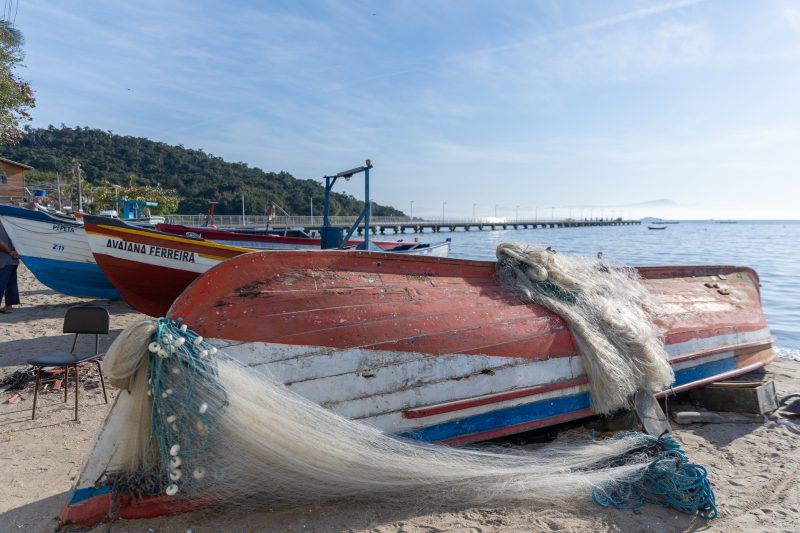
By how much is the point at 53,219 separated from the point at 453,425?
34.5 feet

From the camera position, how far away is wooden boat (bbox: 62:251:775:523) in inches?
126

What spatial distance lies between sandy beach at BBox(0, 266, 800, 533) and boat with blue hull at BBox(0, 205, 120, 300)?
20.4 ft

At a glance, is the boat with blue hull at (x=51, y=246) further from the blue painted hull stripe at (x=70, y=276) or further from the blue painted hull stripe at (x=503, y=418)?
the blue painted hull stripe at (x=503, y=418)

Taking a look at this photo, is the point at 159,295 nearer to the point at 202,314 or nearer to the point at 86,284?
the point at 86,284

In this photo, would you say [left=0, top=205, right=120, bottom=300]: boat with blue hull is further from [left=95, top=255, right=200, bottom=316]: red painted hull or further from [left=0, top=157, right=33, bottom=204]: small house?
[left=0, top=157, right=33, bottom=204]: small house

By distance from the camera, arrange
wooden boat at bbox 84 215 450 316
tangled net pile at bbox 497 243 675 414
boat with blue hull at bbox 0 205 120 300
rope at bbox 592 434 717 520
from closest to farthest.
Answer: rope at bbox 592 434 717 520 < tangled net pile at bbox 497 243 675 414 < wooden boat at bbox 84 215 450 316 < boat with blue hull at bbox 0 205 120 300

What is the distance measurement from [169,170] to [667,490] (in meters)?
87.9

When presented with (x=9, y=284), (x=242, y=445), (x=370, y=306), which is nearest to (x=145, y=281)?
(x=9, y=284)

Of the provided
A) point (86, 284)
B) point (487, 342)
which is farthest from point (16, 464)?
point (86, 284)

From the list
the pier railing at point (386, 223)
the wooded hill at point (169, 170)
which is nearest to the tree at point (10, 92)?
the pier railing at point (386, 223)

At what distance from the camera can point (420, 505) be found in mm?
3379

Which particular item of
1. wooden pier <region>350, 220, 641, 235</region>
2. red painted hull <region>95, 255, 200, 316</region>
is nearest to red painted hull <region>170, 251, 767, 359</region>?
red painted hull <region>95, 255, 200, 316</region>

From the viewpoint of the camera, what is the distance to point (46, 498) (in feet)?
11.0

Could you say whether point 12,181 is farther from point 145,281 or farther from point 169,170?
point 145,281
